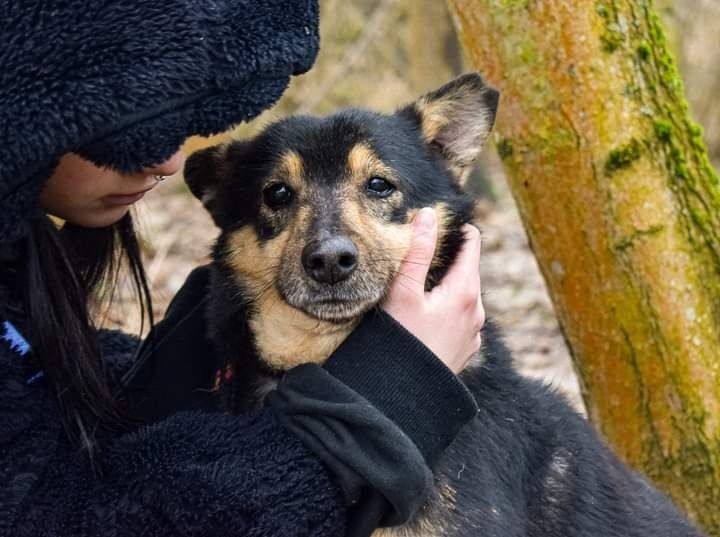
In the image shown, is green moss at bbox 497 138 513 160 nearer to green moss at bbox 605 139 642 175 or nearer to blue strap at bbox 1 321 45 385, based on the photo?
green moss at bbox 605 139 642 175

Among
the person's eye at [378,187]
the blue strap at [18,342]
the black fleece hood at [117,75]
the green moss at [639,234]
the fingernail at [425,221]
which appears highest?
the black fleece hood at [117,75]

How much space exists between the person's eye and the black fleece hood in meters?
0.89

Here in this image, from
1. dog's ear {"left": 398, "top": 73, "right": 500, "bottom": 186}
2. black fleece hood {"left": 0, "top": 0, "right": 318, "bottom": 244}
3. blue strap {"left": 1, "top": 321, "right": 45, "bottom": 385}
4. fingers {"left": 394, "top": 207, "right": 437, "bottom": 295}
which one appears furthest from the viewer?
dog's ear {"left": 398, "top": 73, "right": 500, "bottom": 186}

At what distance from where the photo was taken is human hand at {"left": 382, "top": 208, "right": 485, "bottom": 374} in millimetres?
2502

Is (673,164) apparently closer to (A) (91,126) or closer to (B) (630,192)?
(B) (630,192)

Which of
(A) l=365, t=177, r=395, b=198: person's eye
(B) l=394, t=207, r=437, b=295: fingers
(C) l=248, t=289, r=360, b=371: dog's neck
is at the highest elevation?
(A) l=365, t=177, r=395, b=198: person's eye

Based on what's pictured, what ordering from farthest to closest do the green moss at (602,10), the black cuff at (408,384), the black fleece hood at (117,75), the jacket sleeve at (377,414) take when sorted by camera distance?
1. the green moss at (602,10)
2. the black cuff at (408,384)
3. the jacket sleeve at (377,414)
4. the black fleece hood at (117,75)

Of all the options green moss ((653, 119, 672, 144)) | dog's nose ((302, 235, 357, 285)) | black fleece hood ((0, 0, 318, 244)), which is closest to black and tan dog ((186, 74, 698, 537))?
dog's nose ((302, 235, 357, 285))

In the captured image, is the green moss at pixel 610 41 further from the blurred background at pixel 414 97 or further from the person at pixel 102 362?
the person at pixel 102 362

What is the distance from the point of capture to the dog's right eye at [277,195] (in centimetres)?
303

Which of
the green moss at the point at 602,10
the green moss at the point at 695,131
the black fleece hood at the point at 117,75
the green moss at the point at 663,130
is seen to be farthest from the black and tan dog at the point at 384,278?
the green moss at the point at 695,131

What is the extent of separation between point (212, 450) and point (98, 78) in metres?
0.93

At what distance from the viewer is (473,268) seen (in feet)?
9.12

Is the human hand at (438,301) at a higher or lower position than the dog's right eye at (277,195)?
lower
